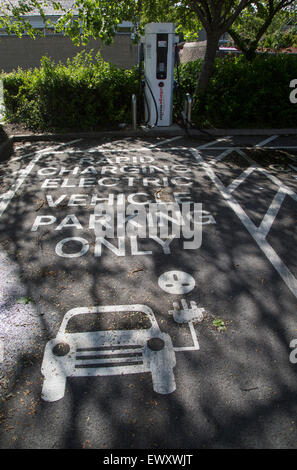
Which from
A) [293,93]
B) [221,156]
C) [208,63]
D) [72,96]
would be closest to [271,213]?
[221,156]

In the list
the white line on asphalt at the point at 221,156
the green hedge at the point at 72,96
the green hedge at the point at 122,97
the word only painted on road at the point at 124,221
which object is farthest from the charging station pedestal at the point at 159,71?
the word only painted on road at the point at 124,221

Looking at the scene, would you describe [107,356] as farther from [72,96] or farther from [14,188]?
[72,96]

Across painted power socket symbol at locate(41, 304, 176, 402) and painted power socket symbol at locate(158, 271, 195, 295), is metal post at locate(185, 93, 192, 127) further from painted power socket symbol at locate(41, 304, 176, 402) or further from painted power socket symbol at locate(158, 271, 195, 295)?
painted power socket symbol at locate(41, 304, 176, 402)

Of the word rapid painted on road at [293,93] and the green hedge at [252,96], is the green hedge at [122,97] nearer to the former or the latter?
the green hedge at [252,96]

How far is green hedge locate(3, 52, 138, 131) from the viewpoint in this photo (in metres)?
10.5

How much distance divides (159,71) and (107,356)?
372 inches

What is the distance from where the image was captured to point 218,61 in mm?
12008

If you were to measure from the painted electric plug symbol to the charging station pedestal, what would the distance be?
8.29 m

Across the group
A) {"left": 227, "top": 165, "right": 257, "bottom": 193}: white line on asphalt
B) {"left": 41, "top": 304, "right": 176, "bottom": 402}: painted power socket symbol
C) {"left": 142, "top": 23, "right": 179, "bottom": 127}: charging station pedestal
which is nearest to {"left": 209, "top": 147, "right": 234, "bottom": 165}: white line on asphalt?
{"left": 227, "top": 165, "right": 257, "bottom": 193}: white line on asphalt

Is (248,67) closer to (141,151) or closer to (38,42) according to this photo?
(141,151)

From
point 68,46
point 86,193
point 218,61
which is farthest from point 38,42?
point 86,193

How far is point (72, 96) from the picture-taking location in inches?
415

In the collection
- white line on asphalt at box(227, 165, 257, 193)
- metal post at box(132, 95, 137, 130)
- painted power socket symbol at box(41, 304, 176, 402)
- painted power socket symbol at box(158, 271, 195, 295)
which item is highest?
metal post at box(132, 95, 137, 130)
